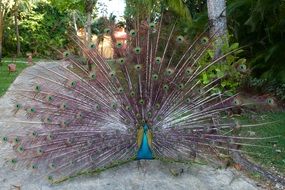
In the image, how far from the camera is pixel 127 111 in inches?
223

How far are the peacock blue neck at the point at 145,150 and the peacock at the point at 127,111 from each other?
1 centimetres

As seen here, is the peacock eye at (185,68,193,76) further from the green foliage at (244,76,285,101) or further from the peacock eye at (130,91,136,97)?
the green foliage at (244,76,285,101)

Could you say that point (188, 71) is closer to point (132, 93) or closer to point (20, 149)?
point (132, 93)

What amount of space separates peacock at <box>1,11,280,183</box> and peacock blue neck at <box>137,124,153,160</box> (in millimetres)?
13

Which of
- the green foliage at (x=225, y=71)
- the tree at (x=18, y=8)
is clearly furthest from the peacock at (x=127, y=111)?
the tree at (x=18, y=8)

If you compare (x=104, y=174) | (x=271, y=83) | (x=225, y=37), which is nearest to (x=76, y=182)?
(x=104, y=174)

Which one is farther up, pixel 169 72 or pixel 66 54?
pixel 66 54

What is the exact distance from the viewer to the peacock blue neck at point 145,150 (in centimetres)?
559

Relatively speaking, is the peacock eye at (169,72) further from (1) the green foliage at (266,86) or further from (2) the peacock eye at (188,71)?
(1) the green foliage at (266,86)

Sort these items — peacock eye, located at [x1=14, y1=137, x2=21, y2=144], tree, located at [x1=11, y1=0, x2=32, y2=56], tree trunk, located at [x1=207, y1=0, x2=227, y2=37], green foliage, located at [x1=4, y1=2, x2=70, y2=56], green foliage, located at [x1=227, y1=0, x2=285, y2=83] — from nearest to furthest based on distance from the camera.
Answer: peacock eye, located at [x1=14, y1=137, x2=21, y2=144]
tree trunk, located at [x1=207, y1=0, x2=227, y2=37]
green foliage, located at [x1=227, y1=0, x2=285, y2=83]
tree, located at [x1=11, y1=0, x2=32, y2=56]
green foliage, located at [x1=4, y1=2, x2=70, y2=56]

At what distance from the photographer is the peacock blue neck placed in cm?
559

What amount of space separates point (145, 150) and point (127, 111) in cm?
54

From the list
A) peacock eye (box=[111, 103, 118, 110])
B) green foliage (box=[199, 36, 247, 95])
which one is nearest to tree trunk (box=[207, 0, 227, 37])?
green foliage (box=[199, 36, 247, 95])

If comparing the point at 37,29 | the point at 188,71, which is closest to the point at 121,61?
the point at 188,71
